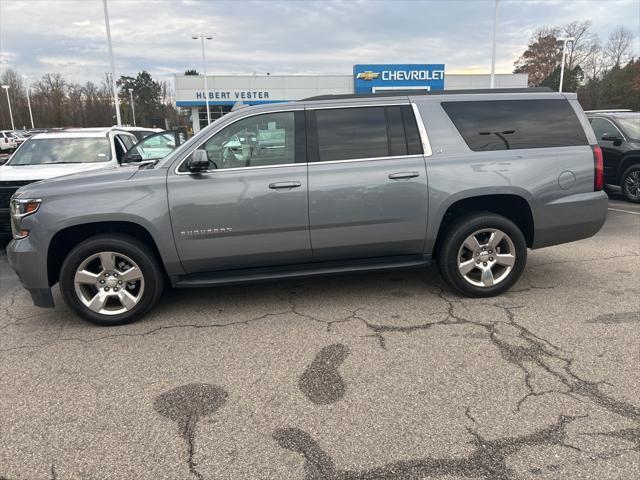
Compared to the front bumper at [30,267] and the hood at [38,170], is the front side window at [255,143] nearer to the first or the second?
the front bumper at [30,267]

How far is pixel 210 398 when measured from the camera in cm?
305

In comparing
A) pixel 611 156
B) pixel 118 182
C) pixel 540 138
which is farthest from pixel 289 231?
pixel 611 156

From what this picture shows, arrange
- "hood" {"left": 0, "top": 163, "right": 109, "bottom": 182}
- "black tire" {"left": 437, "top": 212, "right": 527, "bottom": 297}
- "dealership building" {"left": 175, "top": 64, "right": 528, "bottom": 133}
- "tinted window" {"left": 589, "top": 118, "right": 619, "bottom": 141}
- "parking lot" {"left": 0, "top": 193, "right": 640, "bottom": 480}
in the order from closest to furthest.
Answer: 1. "parking lot" {"left": 0, "top": 193, "right": 640, "bottom": 480}
2. "black tire" {"left": 437, "top": 212, "right": 527, "bottom": 297}
3. "hood" {"left": 0, "top": 163, "right": 109, "bottom": 182}
4. "tinted window" {"left": 589, "top": 118, "right": 619, "bottom": 141}
5. "dealership building" {"left": 175, "top": 64, "right": 528, "bottom": 133}

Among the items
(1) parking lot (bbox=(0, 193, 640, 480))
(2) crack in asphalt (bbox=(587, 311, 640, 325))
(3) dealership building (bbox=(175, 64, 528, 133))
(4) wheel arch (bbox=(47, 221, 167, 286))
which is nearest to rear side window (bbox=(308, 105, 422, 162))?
(1) parking lot (bbox=(0, 193, 640, 480))

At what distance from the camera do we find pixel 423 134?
14.4 feet

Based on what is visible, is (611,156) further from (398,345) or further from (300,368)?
(300,368)

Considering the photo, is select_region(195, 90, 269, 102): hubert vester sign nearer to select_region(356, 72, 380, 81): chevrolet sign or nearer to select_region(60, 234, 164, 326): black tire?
select_region(356, 72, 380, 81): chevrolet sign

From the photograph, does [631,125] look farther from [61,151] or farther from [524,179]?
[61,151]

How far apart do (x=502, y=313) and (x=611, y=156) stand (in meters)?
7.64

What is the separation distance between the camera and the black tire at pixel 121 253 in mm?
4055

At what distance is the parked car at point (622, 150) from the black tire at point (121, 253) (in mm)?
9642

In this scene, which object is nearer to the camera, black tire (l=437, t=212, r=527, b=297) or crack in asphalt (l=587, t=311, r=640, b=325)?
crack in asphalt (l=587, t=311, r=640, b=325)

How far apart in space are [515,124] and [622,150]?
6.80 meters

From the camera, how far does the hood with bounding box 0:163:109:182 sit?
22.8 ft
